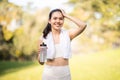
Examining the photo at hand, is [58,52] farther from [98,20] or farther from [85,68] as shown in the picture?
[98,20]

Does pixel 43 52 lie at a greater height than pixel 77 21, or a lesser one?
lesser

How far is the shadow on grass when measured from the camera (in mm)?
4883

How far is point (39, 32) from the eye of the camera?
502cm

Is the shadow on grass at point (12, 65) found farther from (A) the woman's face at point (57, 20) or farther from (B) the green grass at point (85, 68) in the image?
(A) the woman's face at point (57, 20)

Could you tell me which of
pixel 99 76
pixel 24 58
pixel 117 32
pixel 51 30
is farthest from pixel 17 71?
pixel 51 30

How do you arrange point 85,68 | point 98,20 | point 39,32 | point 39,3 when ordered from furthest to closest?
point 39,32
point 98,20
point 39,3
point 85,68

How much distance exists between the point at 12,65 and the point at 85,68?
1.43 m

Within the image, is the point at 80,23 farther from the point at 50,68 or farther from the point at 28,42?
the point at 28,42

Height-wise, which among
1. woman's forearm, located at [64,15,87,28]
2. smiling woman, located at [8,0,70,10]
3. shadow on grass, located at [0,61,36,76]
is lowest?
shadow on grass, located at [0,61,36,76]

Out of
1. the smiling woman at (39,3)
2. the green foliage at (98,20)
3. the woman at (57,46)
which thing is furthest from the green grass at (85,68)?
the woman at (57,46)

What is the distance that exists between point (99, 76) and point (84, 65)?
407 mm

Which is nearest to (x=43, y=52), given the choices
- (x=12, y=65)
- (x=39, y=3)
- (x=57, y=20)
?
(x=57, y=20)

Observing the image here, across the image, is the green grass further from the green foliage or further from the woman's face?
Answer: the woman's face

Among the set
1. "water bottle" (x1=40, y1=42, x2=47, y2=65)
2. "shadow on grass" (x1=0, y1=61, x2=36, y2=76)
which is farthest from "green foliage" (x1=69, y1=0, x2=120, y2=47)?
"water bottle" (x1=40, y1=42, x2=47, y2=65)
